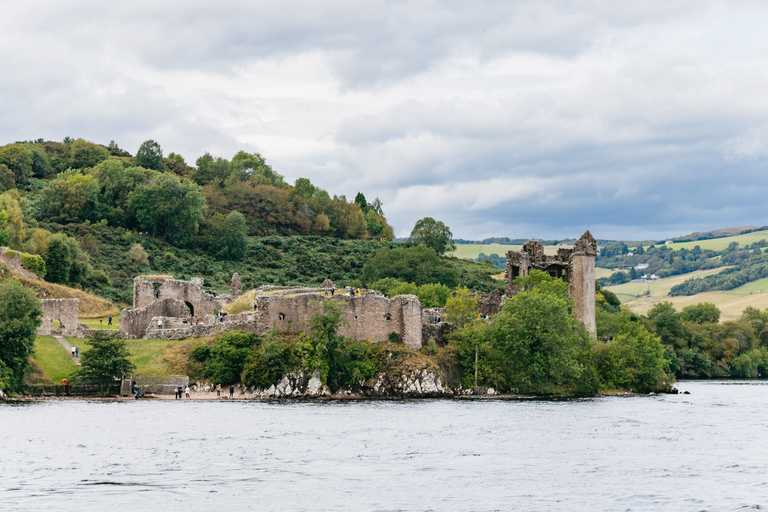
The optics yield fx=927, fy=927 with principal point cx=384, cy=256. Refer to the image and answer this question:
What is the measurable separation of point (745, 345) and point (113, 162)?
327 ft

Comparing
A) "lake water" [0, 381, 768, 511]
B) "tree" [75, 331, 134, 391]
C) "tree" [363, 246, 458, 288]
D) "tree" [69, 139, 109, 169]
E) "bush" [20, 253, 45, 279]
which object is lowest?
"lake water" [0, 381, 768, 511]

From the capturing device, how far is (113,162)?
148 metres

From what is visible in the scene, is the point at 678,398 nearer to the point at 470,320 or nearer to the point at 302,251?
the point at 470,320

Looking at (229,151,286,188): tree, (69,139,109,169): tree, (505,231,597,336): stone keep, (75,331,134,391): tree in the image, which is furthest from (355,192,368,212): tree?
(75,331,134,391): tree

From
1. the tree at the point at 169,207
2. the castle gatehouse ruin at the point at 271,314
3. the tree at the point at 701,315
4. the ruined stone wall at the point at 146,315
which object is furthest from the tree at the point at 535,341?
the tree at the point at 701,315

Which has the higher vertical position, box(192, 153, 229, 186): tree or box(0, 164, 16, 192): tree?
box(192, 153, 229, 186): tree

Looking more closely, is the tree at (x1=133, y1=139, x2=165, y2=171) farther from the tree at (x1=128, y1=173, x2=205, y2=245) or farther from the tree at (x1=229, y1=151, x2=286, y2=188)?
the tree at (x1=128, y1=173, x2=205, y2=245)

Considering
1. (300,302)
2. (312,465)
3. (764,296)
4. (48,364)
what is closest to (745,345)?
(764,296)

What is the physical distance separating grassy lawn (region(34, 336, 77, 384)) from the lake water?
5966 millimetres

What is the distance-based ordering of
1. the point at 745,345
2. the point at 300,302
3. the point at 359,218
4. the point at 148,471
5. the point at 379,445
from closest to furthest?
the point at 148,471, the point at 379,445, the point at 300,302, the point at 745,345, the point at 359,218

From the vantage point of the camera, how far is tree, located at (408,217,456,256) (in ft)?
485

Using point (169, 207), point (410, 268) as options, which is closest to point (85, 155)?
point (169, 207)

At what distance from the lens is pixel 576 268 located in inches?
3509

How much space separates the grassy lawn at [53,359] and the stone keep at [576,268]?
44571mm
